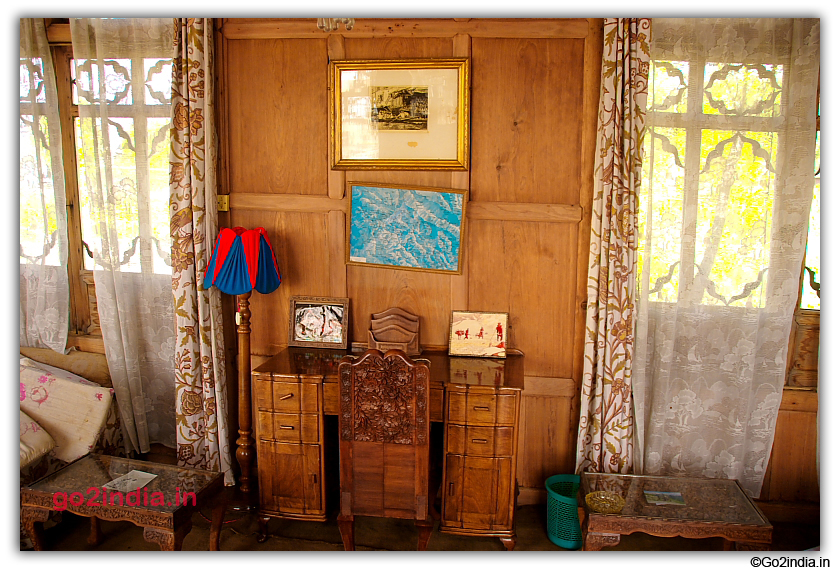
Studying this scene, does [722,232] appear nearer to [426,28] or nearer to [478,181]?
[478,181]

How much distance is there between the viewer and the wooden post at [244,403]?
2.83 meters

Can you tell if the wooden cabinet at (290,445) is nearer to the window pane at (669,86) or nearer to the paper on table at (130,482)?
the paper on table at (130,482)

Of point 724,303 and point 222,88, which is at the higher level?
point 222,88

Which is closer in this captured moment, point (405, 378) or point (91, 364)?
point (405, 378)

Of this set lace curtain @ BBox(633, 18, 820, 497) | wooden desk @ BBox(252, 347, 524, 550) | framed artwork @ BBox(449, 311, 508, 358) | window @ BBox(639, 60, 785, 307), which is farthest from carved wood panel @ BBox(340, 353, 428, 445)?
window @ BBox(639, 60, 785, 307)

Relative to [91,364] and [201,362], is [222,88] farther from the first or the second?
[91,364]

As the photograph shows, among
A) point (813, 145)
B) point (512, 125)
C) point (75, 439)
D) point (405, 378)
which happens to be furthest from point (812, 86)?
point (75, 439)

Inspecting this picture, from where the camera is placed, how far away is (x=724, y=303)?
2.68 metres

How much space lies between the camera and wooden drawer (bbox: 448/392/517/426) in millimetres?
2404

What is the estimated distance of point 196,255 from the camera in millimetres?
2850

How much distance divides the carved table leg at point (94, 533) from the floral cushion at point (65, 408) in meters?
0.35

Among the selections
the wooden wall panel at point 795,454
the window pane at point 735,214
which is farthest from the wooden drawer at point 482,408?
the wooden wall panel at point 795,454

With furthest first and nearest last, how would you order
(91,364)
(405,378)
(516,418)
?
(91,364) → (516,418) → (405,378)

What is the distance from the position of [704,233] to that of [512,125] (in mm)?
1015
